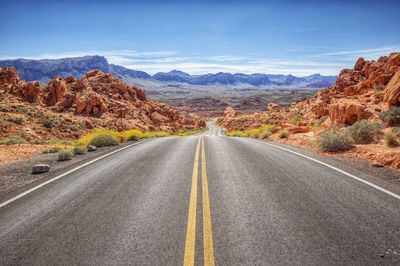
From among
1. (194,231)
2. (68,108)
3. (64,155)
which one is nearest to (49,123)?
(68,108)

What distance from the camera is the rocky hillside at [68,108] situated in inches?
750

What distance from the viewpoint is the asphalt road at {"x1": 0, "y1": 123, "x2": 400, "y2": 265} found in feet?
9.03

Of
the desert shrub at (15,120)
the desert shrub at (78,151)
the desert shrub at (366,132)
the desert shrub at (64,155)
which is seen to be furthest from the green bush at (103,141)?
the desert shrub at (366,132)

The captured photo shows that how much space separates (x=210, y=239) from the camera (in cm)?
304

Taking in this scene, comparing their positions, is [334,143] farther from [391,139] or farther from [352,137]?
[391,139]

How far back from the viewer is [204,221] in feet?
11.5

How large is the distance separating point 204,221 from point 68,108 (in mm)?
32186

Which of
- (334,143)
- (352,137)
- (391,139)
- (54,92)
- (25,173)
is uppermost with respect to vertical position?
(54,92)

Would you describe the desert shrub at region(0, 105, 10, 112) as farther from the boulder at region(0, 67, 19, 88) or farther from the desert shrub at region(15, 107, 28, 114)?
the boulder at region(0, 67, 19, 88)

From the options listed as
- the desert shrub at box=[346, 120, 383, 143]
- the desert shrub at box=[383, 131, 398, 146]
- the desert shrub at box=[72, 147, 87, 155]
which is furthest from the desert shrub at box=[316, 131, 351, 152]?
the desert shrub at box=[72, 147, 87, 155]

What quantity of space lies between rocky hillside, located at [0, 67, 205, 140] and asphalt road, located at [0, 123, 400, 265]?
15988mm

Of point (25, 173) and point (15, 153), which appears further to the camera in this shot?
point (15, 153)

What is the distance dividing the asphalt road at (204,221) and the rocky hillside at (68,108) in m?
16.0

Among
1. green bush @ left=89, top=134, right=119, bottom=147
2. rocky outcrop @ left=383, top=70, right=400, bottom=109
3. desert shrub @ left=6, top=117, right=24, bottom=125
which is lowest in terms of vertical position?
green bush @ left=89, top=134, right=119, bottom=147
